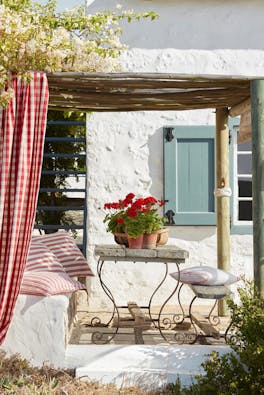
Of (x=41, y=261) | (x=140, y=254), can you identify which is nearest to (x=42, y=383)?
(x=41, y=261)

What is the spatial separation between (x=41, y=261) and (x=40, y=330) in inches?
28.6

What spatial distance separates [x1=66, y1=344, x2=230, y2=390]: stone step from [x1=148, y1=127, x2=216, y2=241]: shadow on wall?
131 inches

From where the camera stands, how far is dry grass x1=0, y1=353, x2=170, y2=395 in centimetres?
445

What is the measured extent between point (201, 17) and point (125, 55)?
113 cm

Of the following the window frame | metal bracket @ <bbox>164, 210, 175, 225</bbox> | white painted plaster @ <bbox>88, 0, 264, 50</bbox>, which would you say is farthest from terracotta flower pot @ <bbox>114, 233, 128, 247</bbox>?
white painted plaster @ <bbox>88, 0, 264, 50</bbox>

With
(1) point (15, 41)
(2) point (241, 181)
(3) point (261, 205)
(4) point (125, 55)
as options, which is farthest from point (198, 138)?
(1) point (15, 41)

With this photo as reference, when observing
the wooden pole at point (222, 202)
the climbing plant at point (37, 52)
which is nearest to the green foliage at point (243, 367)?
the climbing plant at point (37, 52)

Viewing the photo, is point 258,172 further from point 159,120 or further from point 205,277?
point 159,120

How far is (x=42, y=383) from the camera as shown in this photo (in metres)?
4.55

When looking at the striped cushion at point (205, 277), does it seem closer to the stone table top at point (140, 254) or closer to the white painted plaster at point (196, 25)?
the stone table top at point (140, 254)

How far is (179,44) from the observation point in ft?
27.3

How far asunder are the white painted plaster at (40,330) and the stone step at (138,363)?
0.47 feet

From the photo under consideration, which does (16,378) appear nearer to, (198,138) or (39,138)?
(39,138)

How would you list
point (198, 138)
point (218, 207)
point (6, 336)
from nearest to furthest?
point (6, 336)
point (218, 207)
point (198, 138)
